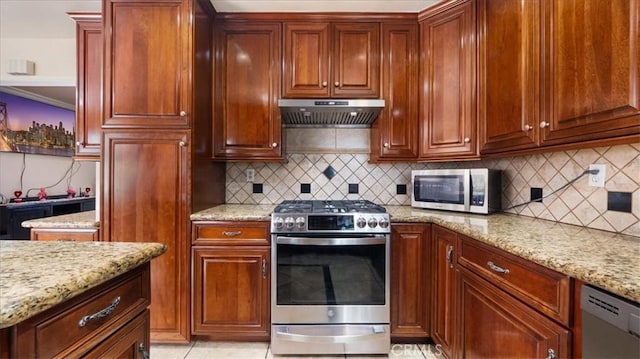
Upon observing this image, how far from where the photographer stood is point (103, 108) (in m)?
1.92

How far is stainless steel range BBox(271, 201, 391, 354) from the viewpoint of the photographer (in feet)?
6.12

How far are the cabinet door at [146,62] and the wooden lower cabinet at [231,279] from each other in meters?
0.79

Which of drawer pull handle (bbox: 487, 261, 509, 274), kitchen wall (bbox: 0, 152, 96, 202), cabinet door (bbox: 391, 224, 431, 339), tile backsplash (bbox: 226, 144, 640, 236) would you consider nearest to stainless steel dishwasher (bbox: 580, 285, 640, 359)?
drawer pull handle (bbox: 487, 261, 509, 274)

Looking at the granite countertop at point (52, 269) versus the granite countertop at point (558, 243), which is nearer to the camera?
the granite countertop at point (52, 269)

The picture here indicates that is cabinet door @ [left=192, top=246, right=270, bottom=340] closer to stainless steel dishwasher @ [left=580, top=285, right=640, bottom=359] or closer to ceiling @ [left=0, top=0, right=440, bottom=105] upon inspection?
stainless steel dishwasher @ [left=580, top=285, right=640, bottom=359]

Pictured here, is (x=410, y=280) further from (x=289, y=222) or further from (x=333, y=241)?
(x=289, y=222)

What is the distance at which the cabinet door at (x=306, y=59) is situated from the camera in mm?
2248

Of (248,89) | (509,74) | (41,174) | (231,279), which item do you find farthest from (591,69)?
(41,174)

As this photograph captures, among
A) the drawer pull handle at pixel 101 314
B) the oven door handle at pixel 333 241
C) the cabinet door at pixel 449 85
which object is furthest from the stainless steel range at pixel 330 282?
the drawer pull handle at pixel 101 314

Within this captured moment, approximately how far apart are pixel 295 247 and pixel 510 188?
59.8 inches

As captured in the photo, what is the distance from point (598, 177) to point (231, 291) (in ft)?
6.99

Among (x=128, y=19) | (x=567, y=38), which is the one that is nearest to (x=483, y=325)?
(x=567, y=38)

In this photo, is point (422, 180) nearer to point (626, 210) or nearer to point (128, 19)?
point (626, 210)

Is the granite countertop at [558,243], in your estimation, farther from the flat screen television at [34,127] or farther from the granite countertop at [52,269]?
the flat screen television at [34,127]
